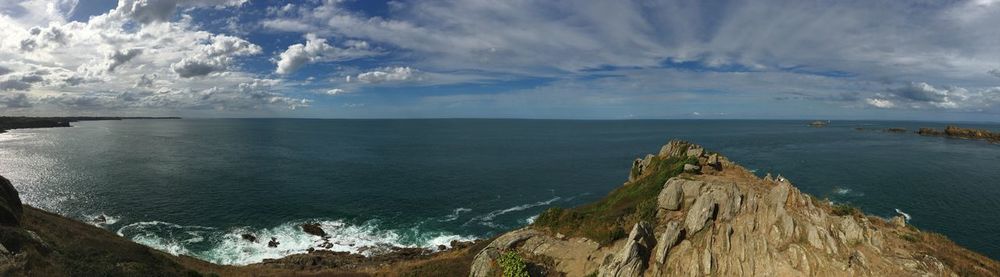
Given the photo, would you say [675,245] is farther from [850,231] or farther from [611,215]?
[611,215]

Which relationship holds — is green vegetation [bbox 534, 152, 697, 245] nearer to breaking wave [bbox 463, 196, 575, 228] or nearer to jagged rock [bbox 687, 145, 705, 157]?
jagged rock [bbox 687, 145, 705, 157]

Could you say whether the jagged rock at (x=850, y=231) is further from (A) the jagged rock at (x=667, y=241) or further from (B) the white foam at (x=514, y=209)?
(B) the white foam at (x=514, y=209)

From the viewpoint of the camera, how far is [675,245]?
108 feet

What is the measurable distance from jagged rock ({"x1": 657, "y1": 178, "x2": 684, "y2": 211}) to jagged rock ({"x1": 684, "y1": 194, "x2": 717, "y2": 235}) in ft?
17.6

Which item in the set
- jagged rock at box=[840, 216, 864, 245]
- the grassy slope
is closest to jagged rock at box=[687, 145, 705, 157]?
jagged rock at box=[840, 216, 864, 245]

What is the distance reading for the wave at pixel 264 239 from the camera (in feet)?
188

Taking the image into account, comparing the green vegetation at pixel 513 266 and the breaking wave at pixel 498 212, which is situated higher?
the green vegetation at pixel 513 266

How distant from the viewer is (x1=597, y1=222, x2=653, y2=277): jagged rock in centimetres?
3117

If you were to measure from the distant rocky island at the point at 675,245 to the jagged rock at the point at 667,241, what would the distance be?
0.24 feet

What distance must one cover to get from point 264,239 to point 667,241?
5338 centimetres

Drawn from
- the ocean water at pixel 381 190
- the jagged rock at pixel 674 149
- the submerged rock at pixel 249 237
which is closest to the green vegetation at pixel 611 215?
the jagged rock at pixel 674 149

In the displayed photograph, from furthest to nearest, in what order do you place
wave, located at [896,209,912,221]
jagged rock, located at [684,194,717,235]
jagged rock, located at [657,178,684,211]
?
1. wave, located at [896,209,912,221]
2. jagged rock, located at [657,178,684,211]
3. jagged rock, located at [684,194,717,235]

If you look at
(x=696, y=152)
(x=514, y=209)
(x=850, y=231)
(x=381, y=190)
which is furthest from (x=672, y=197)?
(x=381, y=190)

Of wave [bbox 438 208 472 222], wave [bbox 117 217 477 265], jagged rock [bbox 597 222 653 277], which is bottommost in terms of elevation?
wave [bbox 117 217 477 265]
